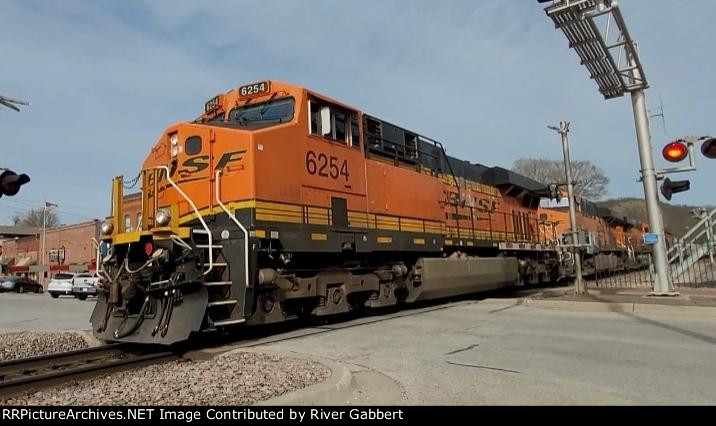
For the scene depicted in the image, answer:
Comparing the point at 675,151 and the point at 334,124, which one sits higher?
the point at 334,124

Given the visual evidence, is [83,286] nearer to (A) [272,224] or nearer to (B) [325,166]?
(B) [325,166]

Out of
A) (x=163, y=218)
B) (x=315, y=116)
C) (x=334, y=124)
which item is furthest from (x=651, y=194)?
(x=163, y=218)

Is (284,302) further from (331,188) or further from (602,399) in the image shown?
(602,399)

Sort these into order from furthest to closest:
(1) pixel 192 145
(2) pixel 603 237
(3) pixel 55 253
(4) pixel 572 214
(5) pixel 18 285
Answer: (3) pixel 55 253, (5) pixel 18 285, (2) pixel 603 237, (4) pixel 572 214, (1) pixel 192 145

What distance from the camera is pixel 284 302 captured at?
28.9ft

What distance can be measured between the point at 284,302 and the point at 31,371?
12.0ft

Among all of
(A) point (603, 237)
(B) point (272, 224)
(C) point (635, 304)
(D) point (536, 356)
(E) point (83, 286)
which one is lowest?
(D) point (536, 356)

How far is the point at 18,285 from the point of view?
43062mm

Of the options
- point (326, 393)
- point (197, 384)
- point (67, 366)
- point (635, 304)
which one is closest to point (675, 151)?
point (635, 304)

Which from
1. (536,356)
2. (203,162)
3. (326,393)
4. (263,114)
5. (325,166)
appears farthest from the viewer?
(325,166)

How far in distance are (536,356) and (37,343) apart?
792 centimetres

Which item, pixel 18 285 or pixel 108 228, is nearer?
pixel 108 228

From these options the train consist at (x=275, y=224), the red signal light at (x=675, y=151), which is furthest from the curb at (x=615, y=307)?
the red signal light at (x=675, y=151)

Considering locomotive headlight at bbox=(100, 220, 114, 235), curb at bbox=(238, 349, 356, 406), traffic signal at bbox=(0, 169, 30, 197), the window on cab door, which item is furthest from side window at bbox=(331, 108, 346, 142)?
curb at bbox=(238, 349, 356, 406)
